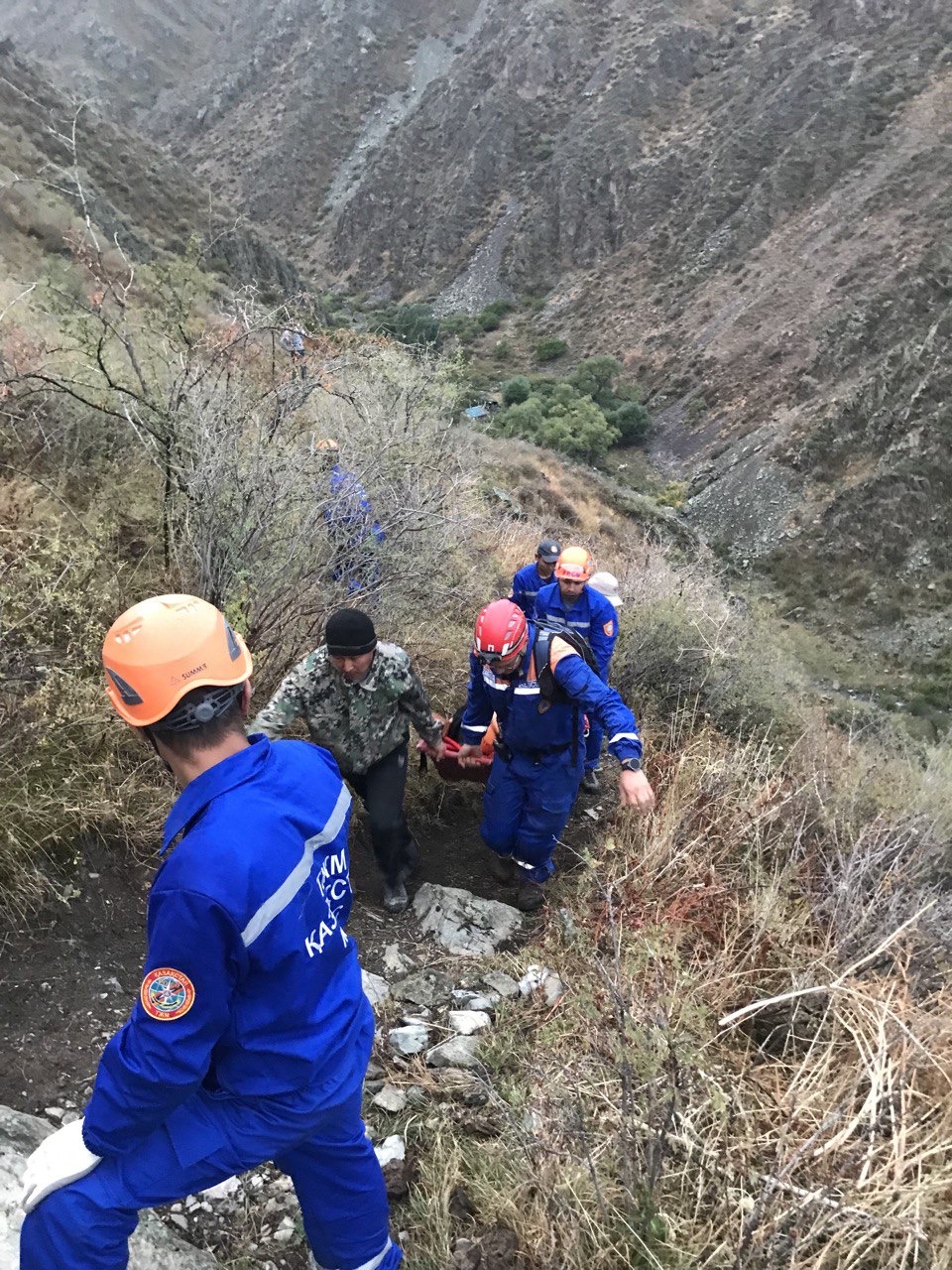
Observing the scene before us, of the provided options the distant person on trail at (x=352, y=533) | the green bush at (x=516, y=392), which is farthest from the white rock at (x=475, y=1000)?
the green bush at (x=516, y=392)

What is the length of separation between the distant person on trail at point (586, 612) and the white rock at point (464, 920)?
4.55 feet

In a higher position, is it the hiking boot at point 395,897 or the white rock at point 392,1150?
the white rock at point 392,1150

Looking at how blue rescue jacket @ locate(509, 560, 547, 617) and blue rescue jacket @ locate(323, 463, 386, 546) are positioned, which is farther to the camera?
blue rescue jacket @ locate(509, 560, 547, 617)

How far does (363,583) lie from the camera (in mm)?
4582

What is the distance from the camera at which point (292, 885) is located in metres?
1.46

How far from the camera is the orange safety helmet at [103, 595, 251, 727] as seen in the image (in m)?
1.46

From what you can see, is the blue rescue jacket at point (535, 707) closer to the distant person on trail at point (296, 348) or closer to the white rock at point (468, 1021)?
the white rock at point (468, 1021)

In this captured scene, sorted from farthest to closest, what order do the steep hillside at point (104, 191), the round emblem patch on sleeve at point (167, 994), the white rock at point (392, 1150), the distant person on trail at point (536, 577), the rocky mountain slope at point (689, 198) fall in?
the rocky mountain slope at point (689, 198)
the steep hillside at point (104, 191)
the distant person on trail at point (536, 577)
the white rock at point (392, 1150)
the round emblem patch on sleeve at point (167, 994)

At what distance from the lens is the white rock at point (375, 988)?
3.00m

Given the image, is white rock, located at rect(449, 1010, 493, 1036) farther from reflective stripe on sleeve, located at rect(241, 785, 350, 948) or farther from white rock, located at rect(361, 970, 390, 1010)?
reflective stripe on sleeve, located at rect(241, 785, 350, 948)

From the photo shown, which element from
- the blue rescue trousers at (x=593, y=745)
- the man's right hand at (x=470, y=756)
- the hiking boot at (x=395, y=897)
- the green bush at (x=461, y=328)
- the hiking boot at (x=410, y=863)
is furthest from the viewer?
the green bush at (x=461, y=328)

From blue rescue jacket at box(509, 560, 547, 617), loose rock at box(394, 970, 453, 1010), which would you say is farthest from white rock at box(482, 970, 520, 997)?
blue rescue jacket at box(509, 560, 547, 617)

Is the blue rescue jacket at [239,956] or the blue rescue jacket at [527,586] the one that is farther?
the blue rescue jacket at [527,586]

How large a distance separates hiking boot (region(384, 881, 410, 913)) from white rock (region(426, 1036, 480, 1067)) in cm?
99
